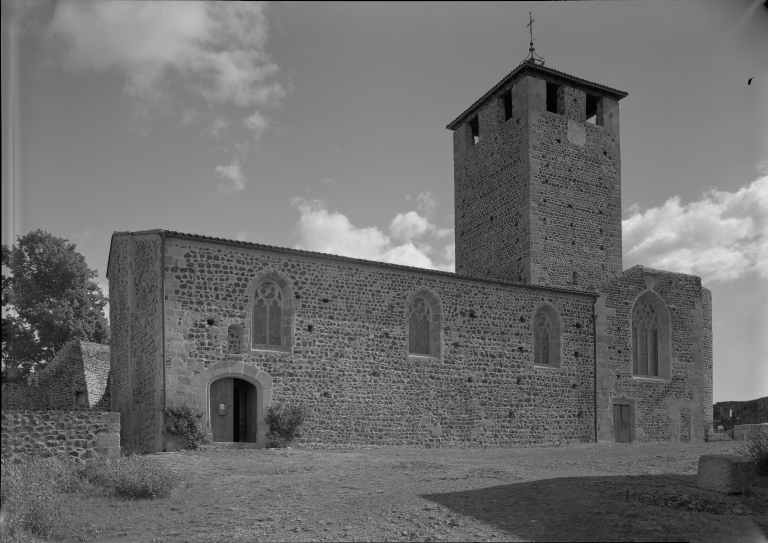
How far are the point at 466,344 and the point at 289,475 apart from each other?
8890mm

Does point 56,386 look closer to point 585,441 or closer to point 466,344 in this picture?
point 466,344

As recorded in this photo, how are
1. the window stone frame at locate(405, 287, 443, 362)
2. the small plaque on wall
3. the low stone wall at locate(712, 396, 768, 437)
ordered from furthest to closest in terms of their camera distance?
the low stone wall at locate(712, 396, 768, 437) < the small plaque on wall < the window stone frame at locate(405, 287, 443, 362)

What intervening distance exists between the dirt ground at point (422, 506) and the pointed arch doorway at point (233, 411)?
2.86m

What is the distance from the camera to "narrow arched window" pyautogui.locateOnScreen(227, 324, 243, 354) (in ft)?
55.5

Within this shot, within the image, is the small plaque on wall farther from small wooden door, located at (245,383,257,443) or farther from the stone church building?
small wooden door, located at (245,383,257,443)

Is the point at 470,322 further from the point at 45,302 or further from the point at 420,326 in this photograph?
the point at 45,302

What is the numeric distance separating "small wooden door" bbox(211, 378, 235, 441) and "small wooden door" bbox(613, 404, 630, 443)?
1312cm

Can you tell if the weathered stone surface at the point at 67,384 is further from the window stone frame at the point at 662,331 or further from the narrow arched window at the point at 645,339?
the window stone frame at the point at 662,331

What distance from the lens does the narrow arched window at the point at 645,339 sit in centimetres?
2461

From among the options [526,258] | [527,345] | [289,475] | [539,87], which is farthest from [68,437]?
[539,87]

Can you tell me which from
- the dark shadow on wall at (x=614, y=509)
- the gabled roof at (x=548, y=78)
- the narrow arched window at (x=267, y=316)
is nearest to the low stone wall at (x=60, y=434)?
the narrow arched window at (x=267, y=316)

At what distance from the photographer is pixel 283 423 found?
16812mm

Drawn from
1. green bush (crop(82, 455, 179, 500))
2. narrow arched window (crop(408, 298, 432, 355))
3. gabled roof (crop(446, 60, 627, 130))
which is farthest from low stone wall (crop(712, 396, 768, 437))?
green bush (crop(82, 455, 179, 500))

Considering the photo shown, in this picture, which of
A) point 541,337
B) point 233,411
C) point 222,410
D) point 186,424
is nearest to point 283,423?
point 233,411
